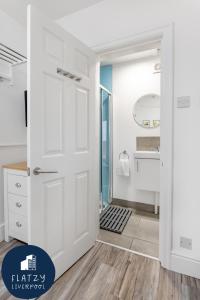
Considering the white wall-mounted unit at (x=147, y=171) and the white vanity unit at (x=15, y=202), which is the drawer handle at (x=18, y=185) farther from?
the white wall-mounted unit at (x=147, y=171)

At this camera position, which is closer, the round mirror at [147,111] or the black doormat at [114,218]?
the black doormat at [114,218]

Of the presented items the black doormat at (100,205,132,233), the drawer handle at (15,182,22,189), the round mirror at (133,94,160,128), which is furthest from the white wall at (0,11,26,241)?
the round mirror at (133,94,160,128)

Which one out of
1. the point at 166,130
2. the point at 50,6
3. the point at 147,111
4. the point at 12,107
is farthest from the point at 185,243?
the point at 50,6

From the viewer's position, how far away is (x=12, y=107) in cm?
206

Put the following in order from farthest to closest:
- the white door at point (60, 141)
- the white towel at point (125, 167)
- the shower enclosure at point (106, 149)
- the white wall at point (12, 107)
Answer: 1. the white towel at point (125, 167)
2. the shower enclosure at point (106, 149)
3. the white wall at point (12, 107)
4. the white door at point (60, 141)

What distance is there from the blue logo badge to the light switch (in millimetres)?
1465

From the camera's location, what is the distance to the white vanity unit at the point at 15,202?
175 cm

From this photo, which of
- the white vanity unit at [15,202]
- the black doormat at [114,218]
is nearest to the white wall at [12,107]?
the white vanity unit at [15,202]

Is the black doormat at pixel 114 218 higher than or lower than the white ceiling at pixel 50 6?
lower

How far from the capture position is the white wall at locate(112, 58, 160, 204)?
9.14 ft

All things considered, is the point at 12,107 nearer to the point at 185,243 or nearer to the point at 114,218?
the point at 114,218

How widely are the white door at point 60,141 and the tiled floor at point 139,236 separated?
0.32 m

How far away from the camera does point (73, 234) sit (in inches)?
61.0

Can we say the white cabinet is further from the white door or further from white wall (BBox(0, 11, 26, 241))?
white wall (BBox(0, 11, 26, 241))
